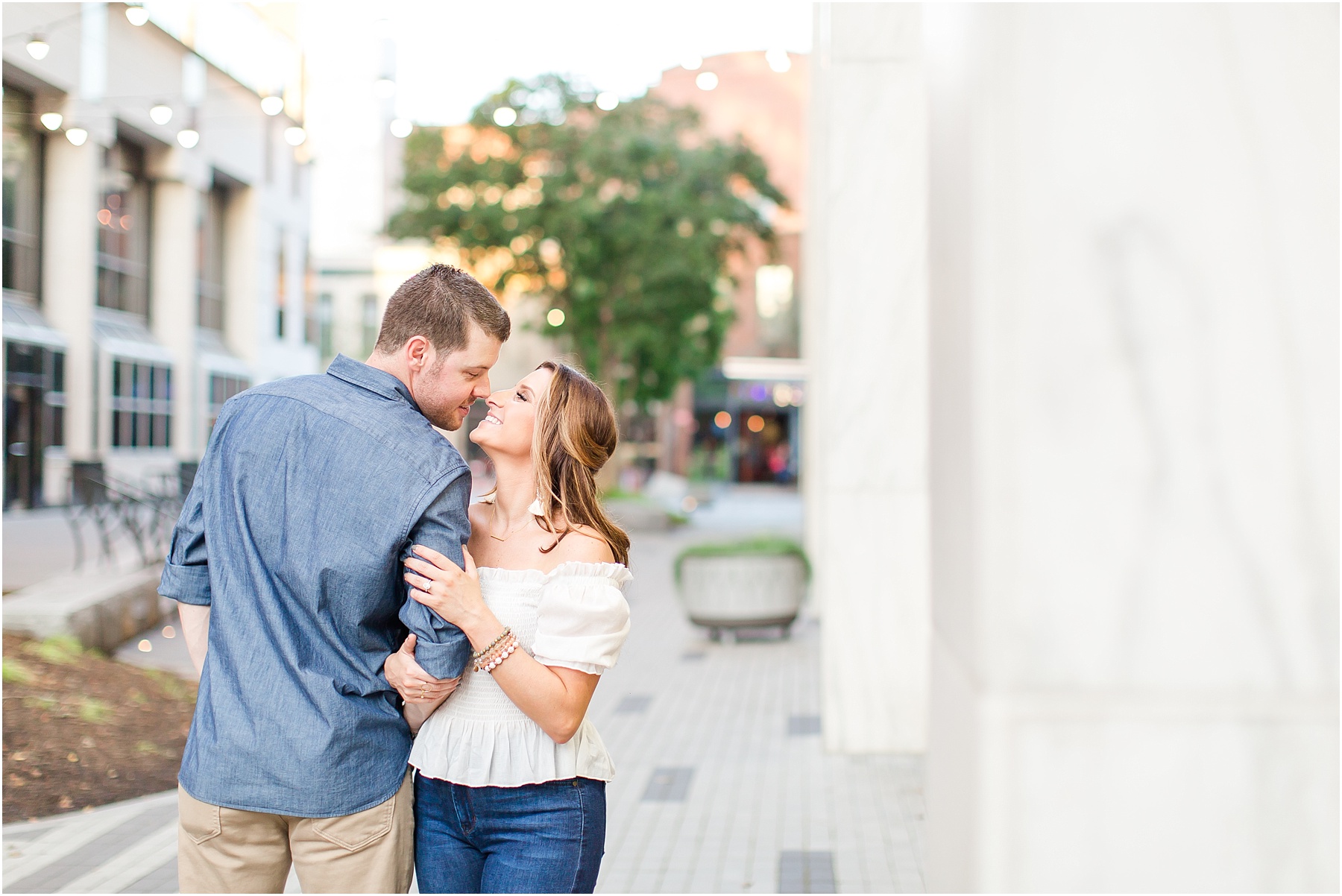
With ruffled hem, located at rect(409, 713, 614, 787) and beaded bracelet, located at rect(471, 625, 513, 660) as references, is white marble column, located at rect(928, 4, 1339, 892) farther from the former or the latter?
ruffled hem, located at rect(409, 713, 614, 787)

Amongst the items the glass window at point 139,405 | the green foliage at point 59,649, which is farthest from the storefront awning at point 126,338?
the green foliage at point 59,649

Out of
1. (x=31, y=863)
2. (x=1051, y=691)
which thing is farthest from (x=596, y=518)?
(x=31, y=863)

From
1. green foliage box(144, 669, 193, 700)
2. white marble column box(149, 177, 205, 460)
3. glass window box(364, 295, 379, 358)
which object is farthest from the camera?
A: glass window box(364, 295, 379, 358)

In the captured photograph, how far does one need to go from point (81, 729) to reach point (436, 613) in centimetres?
517

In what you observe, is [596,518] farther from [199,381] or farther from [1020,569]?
[199,381]

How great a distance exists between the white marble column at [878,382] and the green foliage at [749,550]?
4.11 m

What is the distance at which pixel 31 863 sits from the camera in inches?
187

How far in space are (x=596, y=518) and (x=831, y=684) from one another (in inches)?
188

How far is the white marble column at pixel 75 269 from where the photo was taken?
713 inches

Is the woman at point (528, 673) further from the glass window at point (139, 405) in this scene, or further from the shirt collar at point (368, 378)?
the glass window at point (139, 405)

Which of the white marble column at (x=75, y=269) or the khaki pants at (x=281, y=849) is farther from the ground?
the white marble column at (x=75, y=269)

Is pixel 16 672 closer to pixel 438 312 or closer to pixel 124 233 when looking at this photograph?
pixel 438 312

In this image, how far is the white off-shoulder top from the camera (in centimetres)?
214

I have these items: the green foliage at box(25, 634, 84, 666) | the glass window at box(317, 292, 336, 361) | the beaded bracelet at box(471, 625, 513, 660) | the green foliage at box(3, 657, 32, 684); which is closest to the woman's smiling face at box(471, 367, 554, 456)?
the beaded bracelet at box(471, 625, 513, 660)
